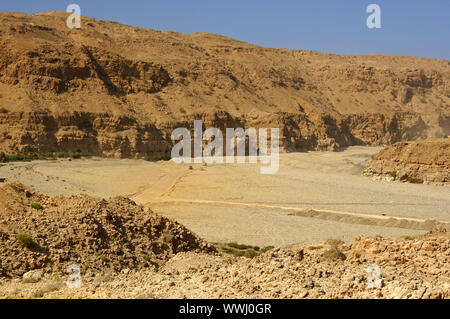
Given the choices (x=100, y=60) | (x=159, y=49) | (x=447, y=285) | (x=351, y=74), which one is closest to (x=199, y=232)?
(x=447, y=285)

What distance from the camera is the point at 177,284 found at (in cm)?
796

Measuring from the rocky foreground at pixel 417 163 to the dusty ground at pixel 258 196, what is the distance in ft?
5.06

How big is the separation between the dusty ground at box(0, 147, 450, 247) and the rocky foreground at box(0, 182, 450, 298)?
6.83 meters

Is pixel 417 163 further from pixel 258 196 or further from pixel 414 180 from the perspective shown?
pixel 258 196

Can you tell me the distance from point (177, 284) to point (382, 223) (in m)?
16.9

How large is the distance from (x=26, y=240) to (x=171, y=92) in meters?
49.5

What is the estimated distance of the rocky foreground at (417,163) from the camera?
3506cm

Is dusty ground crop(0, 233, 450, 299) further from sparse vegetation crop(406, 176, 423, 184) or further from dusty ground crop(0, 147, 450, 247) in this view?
sparse vegetation crop(406, 176, 423, 184)

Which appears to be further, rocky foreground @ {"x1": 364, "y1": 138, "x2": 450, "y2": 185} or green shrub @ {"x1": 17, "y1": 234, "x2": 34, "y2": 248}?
rocky foreground @ {"x1": 364, "y1": 138, "x2": 450, "y2": 185}

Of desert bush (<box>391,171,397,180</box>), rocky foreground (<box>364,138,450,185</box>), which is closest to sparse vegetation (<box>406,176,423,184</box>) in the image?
rocky foreground (<box>364,138,450,185</box>)

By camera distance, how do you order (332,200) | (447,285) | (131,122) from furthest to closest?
(131,122) → (332,200) → (447,285)

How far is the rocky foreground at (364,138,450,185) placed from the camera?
3506 cm

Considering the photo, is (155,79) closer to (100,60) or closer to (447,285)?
(100,60)

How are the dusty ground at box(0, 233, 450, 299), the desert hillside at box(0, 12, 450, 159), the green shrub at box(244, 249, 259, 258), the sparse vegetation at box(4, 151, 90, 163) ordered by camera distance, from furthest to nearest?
the desert hillside at box(0, 12, 450, 159) < the sparse vegetation at box(4, 151, 90, 163) < the green shrub at box(244, 249, 259, 258) < the dusty ground at box(0, 233, 450, 299)
